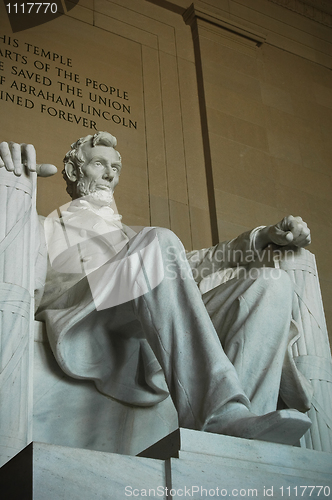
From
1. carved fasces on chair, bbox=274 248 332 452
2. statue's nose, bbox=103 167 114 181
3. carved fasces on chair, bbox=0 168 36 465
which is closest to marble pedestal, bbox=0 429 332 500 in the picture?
carved fasces on chair, bbox=0 168 36 465

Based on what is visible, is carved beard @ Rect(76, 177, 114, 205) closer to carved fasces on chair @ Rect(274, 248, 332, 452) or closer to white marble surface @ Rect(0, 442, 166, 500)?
carved fasces on chair @ Rect(274, 248, 332, 452)

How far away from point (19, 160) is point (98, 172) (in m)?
1.16

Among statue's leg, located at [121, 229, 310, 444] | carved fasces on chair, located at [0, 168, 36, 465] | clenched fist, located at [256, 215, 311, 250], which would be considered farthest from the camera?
clenched fist, located at [256, 215, 311, 250]

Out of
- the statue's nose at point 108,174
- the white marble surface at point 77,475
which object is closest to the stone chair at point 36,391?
the white marble surface at point 77,475

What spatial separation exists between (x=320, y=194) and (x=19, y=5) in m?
3.10

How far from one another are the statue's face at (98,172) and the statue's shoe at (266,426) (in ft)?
6.92

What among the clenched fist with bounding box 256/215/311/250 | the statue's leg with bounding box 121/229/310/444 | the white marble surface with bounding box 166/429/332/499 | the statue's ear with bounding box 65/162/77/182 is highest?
the statue's ear with bounding box 65/162/77/182

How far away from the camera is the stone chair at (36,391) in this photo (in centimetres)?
245

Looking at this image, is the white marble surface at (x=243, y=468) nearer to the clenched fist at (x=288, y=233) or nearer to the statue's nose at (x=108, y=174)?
the clenched fist at (x=288, y=233)

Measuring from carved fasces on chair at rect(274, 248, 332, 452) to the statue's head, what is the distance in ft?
3.76

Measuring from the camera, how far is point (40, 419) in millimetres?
2662

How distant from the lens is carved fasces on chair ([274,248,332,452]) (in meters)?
3.03

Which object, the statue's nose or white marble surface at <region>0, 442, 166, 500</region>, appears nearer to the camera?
white marble surface at <region>0, 442, 166, 500</region>

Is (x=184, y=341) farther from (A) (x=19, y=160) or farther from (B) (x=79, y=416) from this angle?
(A) (x=19, y=160)
